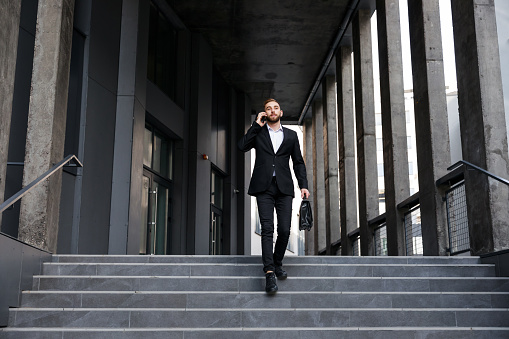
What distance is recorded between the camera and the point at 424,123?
10.3 metres

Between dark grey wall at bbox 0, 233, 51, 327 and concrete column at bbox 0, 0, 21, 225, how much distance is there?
572 millimetres

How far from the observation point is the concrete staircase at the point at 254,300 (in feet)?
16.7

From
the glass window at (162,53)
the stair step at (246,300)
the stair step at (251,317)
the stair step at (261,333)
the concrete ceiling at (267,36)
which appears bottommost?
the stair step at (261,333)

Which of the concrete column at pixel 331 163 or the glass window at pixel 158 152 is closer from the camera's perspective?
the glass window at pixel 158 152

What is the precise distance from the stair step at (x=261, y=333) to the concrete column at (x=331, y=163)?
1446 cm

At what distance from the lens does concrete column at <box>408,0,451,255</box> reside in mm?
9812

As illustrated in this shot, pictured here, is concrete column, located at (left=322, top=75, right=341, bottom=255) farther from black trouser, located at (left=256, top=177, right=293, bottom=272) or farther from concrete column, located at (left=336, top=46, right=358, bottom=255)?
black trouser, located at (left=256, top=177, right=293, bottom=272)

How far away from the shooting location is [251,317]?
5.41m

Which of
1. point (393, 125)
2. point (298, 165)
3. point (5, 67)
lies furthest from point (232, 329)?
point (393, 125)

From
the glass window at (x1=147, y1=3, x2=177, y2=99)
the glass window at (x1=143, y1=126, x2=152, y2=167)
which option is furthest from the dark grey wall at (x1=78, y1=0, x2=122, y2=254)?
the glass window at (x1=147, y1=3, x2=177, y2=99)

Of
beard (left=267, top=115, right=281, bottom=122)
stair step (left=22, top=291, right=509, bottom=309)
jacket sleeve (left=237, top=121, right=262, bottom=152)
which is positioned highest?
beard (left=267, top=115, right=281, bottom=122)

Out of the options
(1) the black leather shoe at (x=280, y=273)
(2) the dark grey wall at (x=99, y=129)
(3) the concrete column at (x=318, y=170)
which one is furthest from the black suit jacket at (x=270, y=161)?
(3) the concrete column at (x=318, y=170)

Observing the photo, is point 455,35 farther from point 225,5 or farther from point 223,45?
point 223,45

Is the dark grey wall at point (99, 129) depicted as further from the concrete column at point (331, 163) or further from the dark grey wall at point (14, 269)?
the concrete column at point (331, 163)
